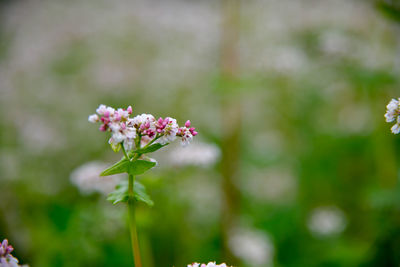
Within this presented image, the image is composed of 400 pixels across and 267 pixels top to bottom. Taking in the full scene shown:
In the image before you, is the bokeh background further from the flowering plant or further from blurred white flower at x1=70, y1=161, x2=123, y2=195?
the flowering plant

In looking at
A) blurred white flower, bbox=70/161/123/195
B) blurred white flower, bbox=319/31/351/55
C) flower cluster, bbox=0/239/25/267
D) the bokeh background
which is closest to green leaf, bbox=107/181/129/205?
flower cluster, bbox=0/239/25/267

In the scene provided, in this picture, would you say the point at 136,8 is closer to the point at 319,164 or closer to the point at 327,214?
the point at 319,164

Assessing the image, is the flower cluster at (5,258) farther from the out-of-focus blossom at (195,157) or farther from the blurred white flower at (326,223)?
the blurred white flower at (326,223)

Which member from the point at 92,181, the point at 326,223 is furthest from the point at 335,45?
the point at 92,181

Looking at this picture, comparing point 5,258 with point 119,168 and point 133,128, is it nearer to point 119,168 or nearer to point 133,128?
point 119,168

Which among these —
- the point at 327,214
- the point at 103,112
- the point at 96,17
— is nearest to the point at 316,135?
the point at 327,214

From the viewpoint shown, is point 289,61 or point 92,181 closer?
point 92,181
